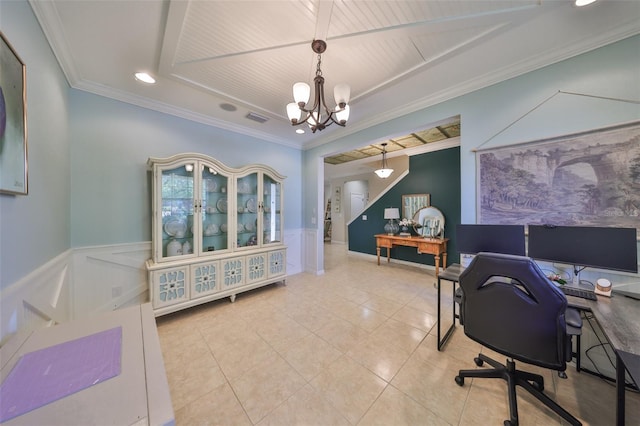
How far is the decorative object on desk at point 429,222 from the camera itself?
4328mm

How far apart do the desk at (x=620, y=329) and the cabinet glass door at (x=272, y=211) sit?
3.31 meters

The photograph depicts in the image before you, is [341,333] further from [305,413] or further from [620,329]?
[620,329]

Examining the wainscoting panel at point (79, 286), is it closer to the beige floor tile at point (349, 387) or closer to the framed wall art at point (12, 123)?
the framed wall art at point (12, 123)

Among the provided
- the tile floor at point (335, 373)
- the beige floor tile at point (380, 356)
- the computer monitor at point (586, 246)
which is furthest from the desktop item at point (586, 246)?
the beige floor tile at point (380, 356)

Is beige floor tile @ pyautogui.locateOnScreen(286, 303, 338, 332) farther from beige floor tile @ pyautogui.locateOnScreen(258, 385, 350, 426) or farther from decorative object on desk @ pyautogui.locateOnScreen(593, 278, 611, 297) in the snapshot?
decorative object on desk @ pyautogui.locateOnScreen(593, 278, 611, 297)

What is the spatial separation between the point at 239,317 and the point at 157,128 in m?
2.63

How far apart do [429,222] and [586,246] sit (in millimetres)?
2915

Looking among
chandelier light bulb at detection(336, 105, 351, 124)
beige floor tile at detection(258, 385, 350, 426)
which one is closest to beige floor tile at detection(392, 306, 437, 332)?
beige floor tile at detection(258, 385, 350, 426)

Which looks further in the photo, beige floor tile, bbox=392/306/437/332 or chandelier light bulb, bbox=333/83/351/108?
beige floor tile, bbox=392/306/437/332

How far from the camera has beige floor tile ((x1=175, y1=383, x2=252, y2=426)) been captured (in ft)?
4.26

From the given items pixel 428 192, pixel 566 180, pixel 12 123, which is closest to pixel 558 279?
pixel 566 180

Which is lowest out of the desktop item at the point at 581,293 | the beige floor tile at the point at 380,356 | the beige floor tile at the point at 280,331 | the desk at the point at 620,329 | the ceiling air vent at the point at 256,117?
the beige floor tile at the point at 380,356

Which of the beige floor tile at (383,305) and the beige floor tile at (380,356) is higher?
the beige floor tile at (383,305)

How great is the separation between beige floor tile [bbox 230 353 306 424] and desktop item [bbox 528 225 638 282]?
2219 millimetres
